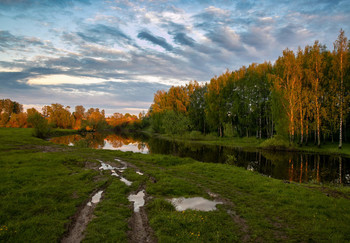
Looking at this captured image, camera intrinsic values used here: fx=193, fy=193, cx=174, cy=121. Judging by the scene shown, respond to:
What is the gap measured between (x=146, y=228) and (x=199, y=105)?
230 feet

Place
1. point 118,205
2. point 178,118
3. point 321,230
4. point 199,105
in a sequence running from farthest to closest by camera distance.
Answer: point 199,105 → point 178,118 → point 118,205 → point 321,230

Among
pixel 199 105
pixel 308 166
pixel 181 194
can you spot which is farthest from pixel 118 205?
pixel 199 105

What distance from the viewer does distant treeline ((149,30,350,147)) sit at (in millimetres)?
39750

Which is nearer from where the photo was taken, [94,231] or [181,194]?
[94,231]

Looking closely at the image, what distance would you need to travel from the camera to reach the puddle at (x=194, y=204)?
36.8ft

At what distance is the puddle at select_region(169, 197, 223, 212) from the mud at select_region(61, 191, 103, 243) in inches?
182

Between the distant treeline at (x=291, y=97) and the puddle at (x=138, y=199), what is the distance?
40.2m

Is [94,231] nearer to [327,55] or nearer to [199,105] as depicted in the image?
[327,55]

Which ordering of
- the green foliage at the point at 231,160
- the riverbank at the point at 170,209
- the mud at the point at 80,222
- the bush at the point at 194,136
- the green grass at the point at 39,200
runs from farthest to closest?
the bush at the point at 194,136 → the green foliage at the point at 231,160 → the riverbank at the point at 170,209 → the green grass at the point at 39,200 → the mud at the point at 80,222

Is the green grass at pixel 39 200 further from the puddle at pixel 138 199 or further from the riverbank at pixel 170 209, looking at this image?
the puddle at pixel 138 199

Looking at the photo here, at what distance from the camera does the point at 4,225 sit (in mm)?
7910

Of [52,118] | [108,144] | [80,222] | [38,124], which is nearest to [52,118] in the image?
[52,118]

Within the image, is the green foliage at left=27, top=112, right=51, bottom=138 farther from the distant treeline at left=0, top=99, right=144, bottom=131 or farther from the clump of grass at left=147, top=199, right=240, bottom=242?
the clump of grass at left=147, top=199, right=240, bottom=242

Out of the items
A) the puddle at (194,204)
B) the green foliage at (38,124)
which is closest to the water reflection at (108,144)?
the green foliage at (38,124)
